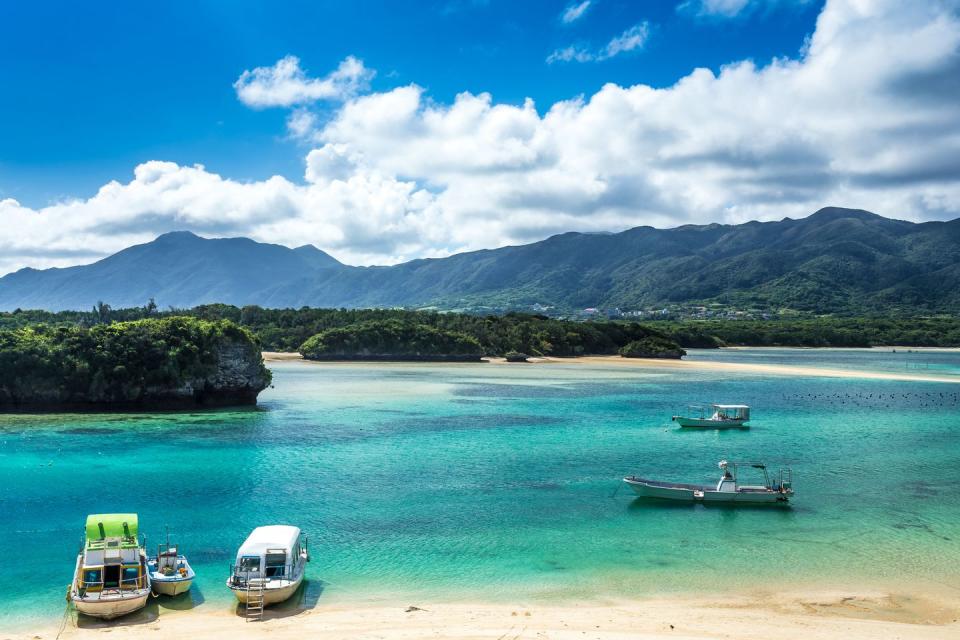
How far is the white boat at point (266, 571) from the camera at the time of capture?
20000mm

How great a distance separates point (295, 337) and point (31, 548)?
5111 inches

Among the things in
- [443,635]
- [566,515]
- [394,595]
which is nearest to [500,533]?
[566,515]

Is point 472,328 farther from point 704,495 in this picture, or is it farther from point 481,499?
point 704,495

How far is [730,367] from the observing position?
408 ft

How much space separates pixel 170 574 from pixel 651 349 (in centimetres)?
13871

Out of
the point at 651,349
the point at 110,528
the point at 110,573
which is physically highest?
the point at 651,349

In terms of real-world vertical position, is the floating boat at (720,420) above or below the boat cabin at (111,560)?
below

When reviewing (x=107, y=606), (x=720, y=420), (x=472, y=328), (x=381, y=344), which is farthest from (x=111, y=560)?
(x=472, y=328)

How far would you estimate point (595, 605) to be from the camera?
2072 cm

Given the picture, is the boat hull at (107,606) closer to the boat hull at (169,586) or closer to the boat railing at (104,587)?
the boat railing at (104,587)

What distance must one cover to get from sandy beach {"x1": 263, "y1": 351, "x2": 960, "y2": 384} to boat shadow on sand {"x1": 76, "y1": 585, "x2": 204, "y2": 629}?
104 m

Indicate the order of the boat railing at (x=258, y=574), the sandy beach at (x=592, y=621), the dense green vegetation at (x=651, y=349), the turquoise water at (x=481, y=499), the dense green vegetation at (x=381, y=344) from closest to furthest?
1. the sandy beach at (x=592, y=621)
2. the boat railing at (x=258, y=574)
3. the turquoise water at (x=481, y=499)
4. the dense green vegetation at (x=381, y=344)
5. the dense green vegetation at (x=651, y=349)

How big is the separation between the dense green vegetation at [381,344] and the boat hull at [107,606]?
379 feet

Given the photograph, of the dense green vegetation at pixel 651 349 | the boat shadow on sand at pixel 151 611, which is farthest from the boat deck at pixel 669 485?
the dense green vegetation at pixel 651 349
